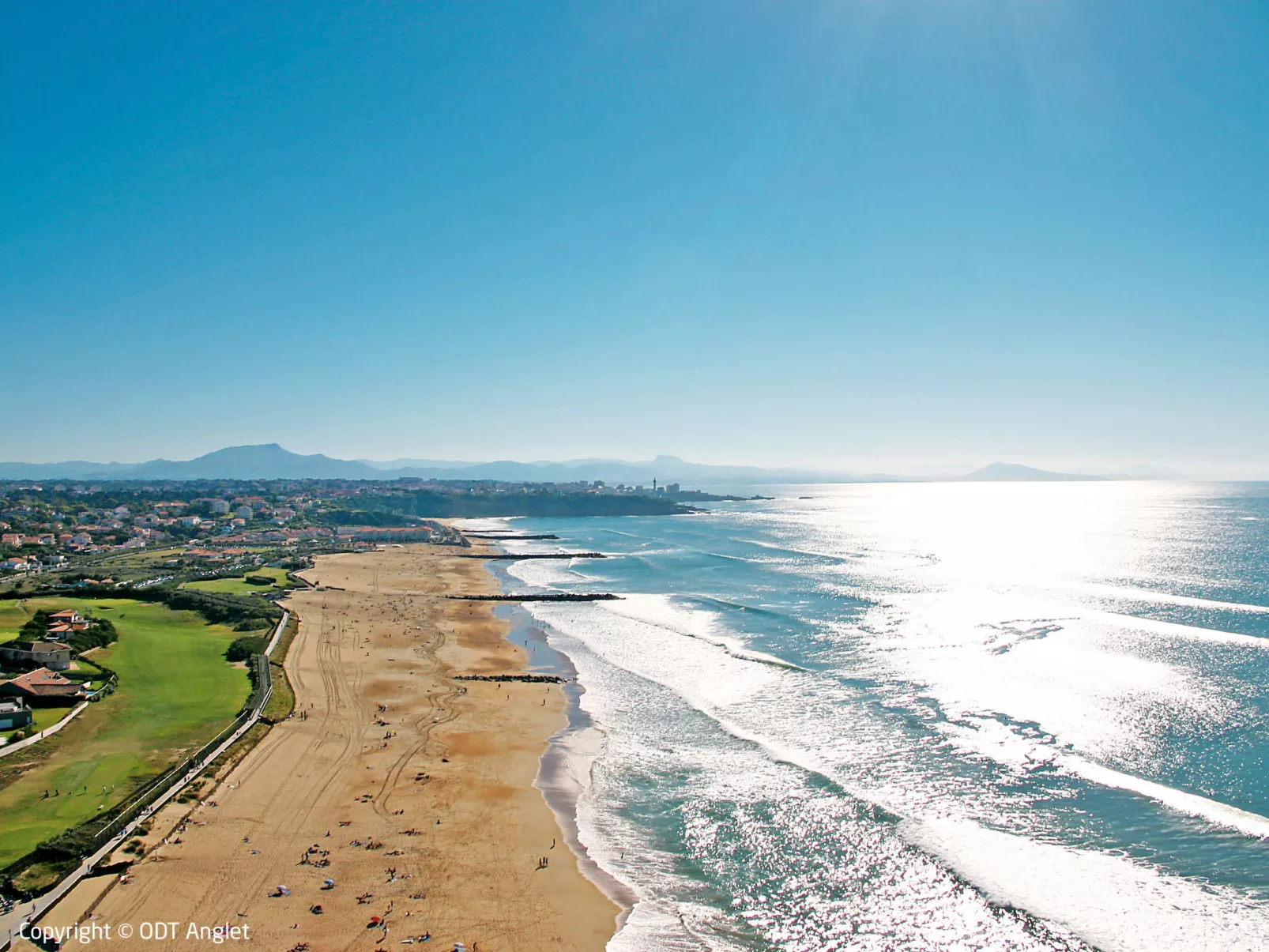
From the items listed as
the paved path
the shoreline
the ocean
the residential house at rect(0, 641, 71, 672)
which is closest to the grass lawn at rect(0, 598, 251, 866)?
the paved path

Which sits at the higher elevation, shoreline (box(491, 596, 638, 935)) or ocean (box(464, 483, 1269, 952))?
ocean (box(464, 483, 1269, 952))

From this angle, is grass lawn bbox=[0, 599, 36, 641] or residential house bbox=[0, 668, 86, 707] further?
grass lawn bbox=[0, 599, 36, 641]

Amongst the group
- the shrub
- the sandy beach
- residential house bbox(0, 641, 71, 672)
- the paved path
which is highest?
residential house bbox(0, 641, 71, 672)

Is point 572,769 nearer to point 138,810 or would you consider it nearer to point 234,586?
point 138,810

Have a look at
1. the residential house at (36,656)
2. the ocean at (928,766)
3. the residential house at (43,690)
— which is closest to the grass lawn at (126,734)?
the residential house at (43,690)

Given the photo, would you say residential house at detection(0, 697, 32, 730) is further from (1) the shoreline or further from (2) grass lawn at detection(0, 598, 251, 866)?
(1) the shoreline

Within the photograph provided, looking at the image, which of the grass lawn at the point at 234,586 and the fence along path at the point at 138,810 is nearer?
the fence along path at the point at 138,810

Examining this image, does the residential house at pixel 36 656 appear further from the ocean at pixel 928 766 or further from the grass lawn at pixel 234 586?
the grass lawn at pixel 234 586
